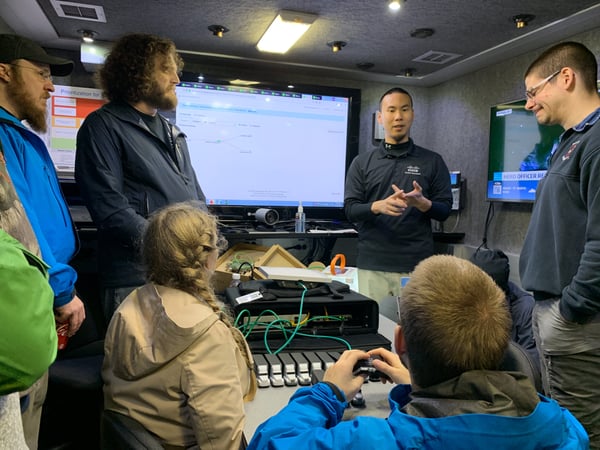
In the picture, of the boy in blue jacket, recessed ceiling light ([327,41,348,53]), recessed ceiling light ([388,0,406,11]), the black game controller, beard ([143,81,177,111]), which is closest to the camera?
the boy in blue jacket

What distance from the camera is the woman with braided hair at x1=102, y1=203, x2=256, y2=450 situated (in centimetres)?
106

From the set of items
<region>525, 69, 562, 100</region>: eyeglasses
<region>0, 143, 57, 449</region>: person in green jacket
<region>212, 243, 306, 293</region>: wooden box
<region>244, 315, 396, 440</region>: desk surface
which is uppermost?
<region>525, 69, 562, 100</region>: eyeglasses

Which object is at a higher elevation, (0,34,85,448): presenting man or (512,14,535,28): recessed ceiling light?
(512,14,535,28): recessed ceiling light

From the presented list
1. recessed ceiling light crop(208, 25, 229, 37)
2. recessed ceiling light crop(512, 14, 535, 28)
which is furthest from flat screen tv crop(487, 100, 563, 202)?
recessed ceiling light crop(208, 25, 229, 37)

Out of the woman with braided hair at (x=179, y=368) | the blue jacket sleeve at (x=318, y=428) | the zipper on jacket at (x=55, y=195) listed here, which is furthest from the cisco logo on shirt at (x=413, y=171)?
the blue jacket sleeve at (x=318, y=428)

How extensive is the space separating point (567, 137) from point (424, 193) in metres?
0.99

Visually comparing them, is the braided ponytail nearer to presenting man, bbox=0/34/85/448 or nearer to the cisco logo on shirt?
presenting man, bbox=0/34/85/448

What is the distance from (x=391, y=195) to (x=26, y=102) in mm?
1776

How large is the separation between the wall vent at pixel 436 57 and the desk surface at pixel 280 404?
2472 millimetres

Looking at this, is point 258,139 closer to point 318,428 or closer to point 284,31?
point 284,31

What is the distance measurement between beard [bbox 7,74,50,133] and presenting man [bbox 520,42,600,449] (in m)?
1.92

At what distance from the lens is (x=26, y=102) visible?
1602 millimetres

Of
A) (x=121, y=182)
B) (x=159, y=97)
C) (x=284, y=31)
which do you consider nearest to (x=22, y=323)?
(x=121, y=182)

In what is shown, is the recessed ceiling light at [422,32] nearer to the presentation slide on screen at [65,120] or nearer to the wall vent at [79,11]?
the wall vent at [79,11]
